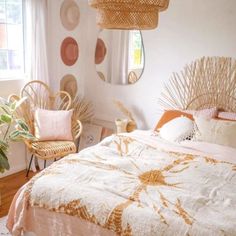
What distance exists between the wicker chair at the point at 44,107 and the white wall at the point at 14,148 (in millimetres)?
103

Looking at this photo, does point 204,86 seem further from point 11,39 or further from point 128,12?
point 11,39

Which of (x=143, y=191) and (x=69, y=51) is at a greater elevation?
(x=69, y=51)

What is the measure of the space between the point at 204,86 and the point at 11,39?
222 cm

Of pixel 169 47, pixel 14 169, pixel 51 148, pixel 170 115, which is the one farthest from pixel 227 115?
pixel 14 169

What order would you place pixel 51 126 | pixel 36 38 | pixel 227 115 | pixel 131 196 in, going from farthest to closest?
1. pixel 36 38
2. pixel 51 126
3. pixel 227 115
4. pixel 131 196

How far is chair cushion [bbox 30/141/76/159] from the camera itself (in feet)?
10.6

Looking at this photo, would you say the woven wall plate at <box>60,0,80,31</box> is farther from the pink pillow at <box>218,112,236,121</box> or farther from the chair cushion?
the pink pillow at <box>218,112,236,121</box>

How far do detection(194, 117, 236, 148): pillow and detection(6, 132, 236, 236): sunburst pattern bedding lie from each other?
20 cm

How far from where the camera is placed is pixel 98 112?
436 centimetres

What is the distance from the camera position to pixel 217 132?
9.17 feet

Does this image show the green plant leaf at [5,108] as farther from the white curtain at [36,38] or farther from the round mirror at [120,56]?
the round mirror at [120,56]

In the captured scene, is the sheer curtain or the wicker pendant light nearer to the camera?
the wicker pendant light

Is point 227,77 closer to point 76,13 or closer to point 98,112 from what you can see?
point 98,112

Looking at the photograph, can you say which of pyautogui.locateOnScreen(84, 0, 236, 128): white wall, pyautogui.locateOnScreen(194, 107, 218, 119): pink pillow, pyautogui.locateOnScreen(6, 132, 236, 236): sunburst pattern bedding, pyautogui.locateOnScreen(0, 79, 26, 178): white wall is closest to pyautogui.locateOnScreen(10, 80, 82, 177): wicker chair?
pyautogui.locateOnScreen(0, 79, 26, 178): white wall
